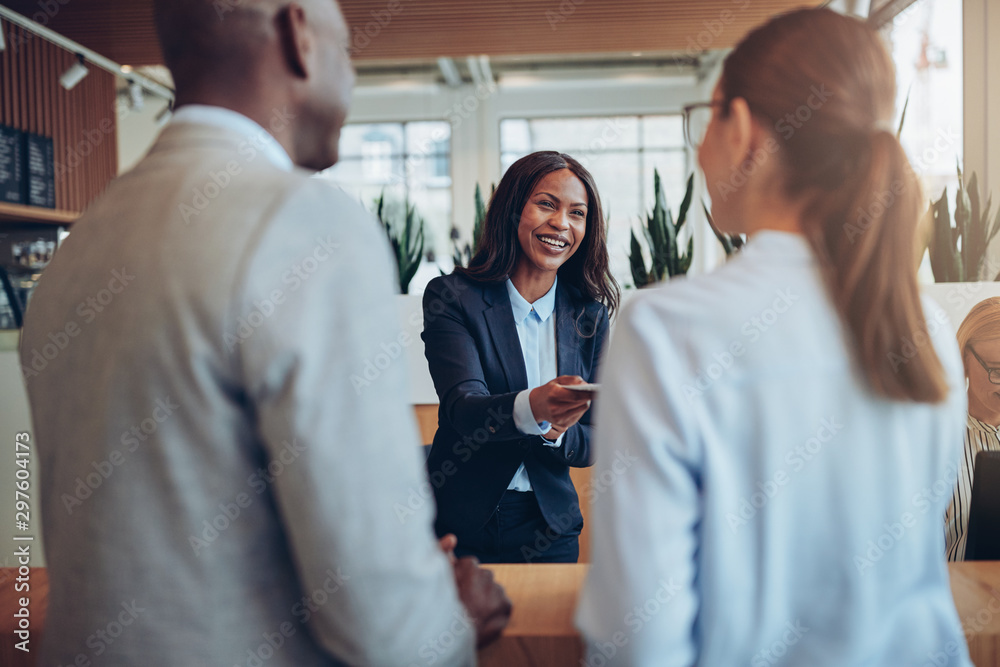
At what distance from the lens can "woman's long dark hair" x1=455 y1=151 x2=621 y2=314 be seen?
2.03 metres

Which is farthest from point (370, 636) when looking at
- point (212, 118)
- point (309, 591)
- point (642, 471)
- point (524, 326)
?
point (524, 326)

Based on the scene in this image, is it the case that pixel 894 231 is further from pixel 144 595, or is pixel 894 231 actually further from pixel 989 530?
pixel 989 530

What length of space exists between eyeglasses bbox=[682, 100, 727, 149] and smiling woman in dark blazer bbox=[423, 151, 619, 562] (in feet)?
2.20

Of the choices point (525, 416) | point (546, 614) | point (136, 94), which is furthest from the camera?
point (136, 94)

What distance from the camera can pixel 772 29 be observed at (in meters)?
0.78

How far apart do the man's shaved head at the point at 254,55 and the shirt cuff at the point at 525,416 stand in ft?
2.94

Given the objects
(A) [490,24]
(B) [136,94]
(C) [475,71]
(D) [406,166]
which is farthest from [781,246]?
(D) [406,166]

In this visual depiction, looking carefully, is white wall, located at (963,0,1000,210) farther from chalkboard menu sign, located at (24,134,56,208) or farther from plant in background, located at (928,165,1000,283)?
chalkboard menu sign, located at (24,134,56,208)
